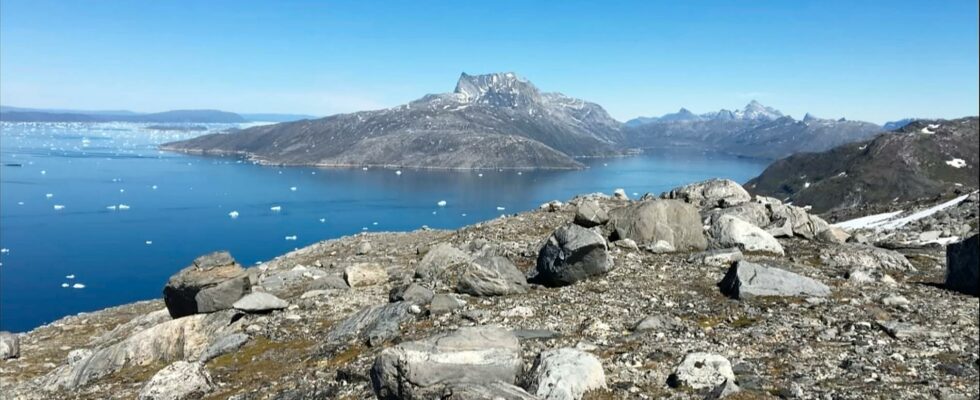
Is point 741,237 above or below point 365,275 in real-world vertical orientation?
above

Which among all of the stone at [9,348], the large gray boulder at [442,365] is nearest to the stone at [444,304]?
the large gray boulder at [442,365]

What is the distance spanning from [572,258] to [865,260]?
12.4 m

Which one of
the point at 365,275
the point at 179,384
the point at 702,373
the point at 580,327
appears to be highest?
the point at 702,373

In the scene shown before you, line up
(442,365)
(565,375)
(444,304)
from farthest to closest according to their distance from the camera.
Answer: (444,304) < (565,375) < (442,365)

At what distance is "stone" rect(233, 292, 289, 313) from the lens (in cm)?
2019

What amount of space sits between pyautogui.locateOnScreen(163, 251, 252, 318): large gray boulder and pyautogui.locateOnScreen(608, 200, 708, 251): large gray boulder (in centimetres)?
1605

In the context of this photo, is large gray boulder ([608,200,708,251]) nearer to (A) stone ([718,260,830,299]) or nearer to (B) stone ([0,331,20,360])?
(A) stone ([718,260,830,299])

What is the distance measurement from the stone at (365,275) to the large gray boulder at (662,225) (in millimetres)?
10697

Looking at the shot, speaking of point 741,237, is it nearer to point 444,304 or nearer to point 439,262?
point 439,262

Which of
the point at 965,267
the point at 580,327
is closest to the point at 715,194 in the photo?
the point at 965,267

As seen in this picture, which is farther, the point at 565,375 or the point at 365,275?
the point at 365,275

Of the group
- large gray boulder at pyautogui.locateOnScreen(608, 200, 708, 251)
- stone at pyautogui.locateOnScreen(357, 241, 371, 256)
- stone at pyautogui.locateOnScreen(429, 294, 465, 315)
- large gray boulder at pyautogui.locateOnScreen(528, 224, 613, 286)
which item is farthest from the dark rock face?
stone at pyautogui.locateOnScreen(357, 241, 371, 256)

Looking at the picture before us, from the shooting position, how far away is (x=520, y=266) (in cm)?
2455

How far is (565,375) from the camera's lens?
1109 centimetres
